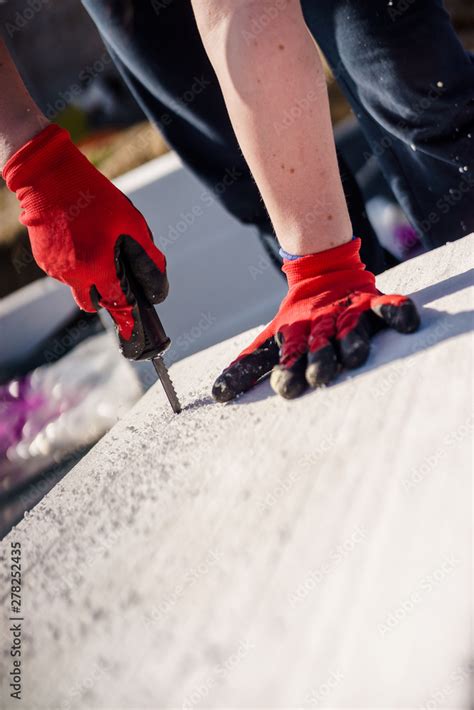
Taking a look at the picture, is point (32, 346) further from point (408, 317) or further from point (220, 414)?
point (408, 317)

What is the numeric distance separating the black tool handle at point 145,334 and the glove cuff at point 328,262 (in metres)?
0.24

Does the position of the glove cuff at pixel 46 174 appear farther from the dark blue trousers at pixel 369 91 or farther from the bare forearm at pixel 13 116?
the dark blue trousers at pixel 369 91

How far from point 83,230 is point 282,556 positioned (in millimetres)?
593

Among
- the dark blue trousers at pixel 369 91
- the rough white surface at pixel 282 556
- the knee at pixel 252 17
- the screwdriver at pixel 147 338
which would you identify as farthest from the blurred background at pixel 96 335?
the rough white surface at pixel 282 556

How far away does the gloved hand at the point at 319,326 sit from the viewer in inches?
34.5

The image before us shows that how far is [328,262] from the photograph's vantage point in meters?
0.99

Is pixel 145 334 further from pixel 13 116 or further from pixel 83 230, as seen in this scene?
pixel 13 116

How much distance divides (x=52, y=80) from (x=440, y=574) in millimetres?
8009

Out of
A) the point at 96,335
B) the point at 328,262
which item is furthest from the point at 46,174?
the point at 96,335

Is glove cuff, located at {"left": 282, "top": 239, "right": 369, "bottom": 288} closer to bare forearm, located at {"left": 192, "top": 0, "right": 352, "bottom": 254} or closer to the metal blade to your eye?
bare forearm, located at {"left": 192, "top": 0, "right": 352, "bottom": 254}

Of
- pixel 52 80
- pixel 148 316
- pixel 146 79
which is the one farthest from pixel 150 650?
pixel 52 80

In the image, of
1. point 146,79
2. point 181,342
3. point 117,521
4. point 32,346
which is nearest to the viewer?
point 117,521

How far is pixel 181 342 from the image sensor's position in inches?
89.7

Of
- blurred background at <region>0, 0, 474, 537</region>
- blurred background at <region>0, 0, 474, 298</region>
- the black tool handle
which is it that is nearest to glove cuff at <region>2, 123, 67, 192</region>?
the black tool handle
